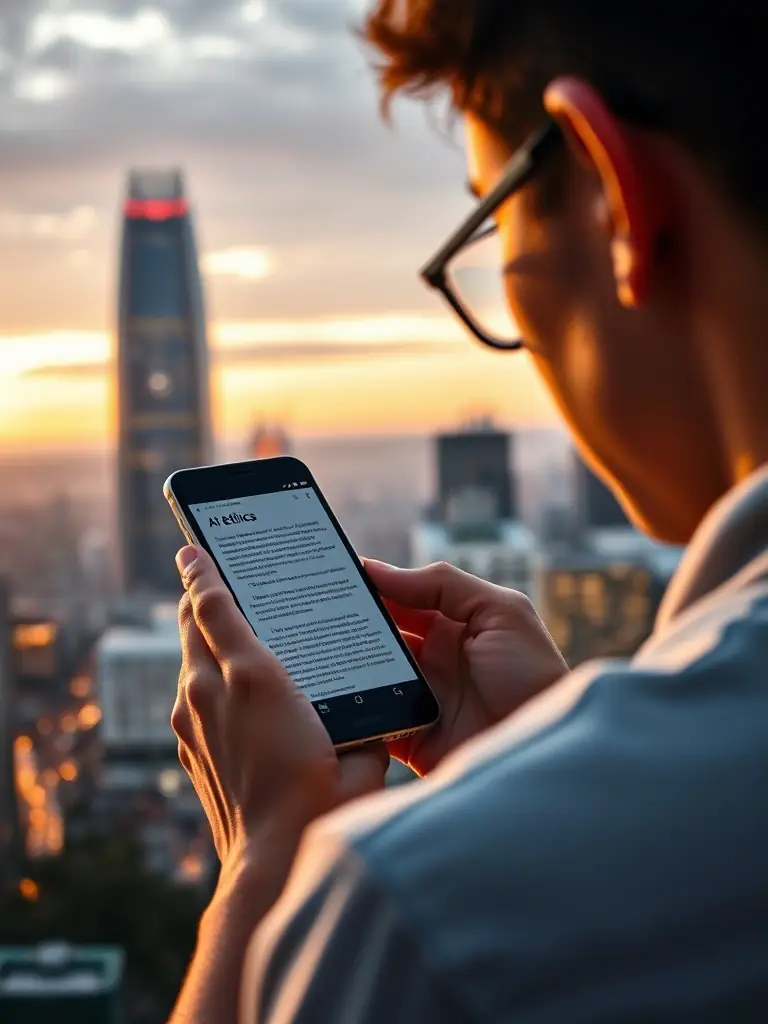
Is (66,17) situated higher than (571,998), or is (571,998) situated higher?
(571,998)

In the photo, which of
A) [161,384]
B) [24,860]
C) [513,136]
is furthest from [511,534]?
[513,136]

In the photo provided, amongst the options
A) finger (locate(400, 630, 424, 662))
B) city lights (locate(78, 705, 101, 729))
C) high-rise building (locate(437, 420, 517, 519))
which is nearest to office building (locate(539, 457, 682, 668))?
high-rise building (locate(437, 420, 517, 519))

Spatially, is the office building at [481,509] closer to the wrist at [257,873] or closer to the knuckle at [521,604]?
the knuckle at [521,604]

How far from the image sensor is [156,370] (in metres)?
10.9

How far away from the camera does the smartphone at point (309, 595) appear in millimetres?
666

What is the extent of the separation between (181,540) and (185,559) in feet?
15.9

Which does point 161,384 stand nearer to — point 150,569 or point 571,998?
point 150,569

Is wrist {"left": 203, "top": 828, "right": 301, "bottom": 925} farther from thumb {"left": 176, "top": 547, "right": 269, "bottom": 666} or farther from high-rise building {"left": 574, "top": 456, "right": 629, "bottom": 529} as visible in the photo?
high-rise building {"left": 574, "top": 456, "right": 629, "bottom": 529}

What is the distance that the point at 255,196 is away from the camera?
8.45 meters

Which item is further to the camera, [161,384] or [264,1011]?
[161,384]

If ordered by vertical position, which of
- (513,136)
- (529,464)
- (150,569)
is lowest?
(150,569)

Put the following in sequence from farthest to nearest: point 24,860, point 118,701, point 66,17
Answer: point 118,701 < point 24,860 < point 66,17

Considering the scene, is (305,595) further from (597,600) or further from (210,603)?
(597,600)

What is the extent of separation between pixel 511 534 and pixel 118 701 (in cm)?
219
